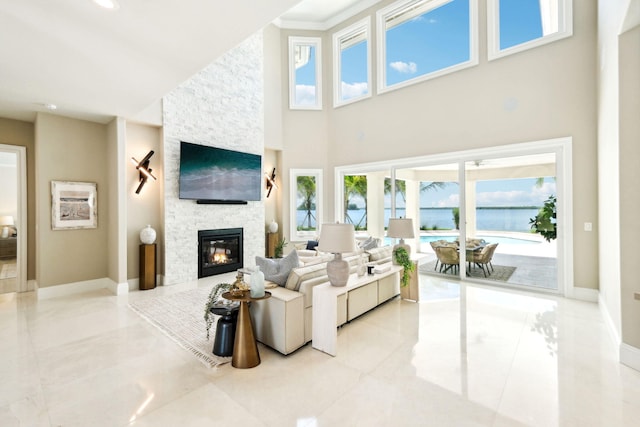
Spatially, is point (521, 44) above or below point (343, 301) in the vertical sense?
above

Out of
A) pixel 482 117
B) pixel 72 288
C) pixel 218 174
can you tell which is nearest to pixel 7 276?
pixel 72 288

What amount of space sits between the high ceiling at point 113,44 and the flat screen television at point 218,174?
1567mm

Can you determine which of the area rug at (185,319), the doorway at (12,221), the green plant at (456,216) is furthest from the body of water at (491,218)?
the doorway at (12,221)

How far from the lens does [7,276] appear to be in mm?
5918

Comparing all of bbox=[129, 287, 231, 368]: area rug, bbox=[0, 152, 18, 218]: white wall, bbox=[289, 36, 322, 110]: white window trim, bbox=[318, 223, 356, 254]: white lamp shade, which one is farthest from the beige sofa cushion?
bbox=[0, 152, 18, 218]: white wall

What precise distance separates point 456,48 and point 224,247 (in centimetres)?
625

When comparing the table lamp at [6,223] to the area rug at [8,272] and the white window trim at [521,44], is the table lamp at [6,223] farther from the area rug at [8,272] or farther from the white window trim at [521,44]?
the white window trim at [521,44]

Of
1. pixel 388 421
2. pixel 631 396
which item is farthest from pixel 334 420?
pixel 631 396

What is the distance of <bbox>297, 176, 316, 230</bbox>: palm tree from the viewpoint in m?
7.91

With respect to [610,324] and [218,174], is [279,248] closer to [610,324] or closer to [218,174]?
[218,174]

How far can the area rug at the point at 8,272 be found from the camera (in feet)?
19.4

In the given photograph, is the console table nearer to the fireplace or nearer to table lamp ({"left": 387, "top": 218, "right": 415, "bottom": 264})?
table lamp ({"left": 387, "top": 218, "right": 415, "bottom": 264})

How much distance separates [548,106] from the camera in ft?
15.5

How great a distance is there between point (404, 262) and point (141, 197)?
4.74 meters
